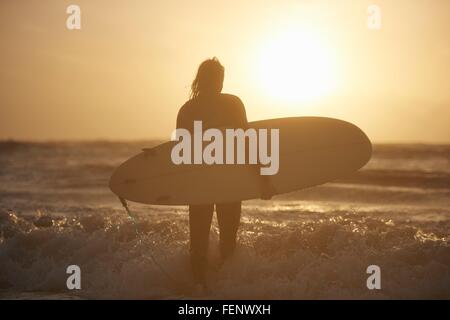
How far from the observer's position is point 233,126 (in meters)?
4.37

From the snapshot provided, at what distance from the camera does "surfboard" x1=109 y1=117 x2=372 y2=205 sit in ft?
15.2

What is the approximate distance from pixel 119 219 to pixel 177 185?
298 cm

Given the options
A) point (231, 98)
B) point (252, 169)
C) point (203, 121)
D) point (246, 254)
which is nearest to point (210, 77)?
point (231, 98)

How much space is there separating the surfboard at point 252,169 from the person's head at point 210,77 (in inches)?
28.6

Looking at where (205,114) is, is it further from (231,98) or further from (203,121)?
(231,98)

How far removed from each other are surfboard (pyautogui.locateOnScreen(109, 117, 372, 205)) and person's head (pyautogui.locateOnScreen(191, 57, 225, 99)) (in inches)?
28.6

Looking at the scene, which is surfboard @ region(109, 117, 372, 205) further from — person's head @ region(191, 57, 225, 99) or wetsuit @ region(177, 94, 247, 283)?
person's head @ region(191, 57, 225, 99)

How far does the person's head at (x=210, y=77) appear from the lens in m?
4.31

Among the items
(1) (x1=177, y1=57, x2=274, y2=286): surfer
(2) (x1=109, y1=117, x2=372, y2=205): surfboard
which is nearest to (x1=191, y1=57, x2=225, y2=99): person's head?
(1) (x1=177, y1=57, x2=274, y2=286): surfer

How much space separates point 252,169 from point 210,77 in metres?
0.83

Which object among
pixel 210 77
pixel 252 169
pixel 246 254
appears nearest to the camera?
pixel 210 77

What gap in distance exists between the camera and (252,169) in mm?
4688
